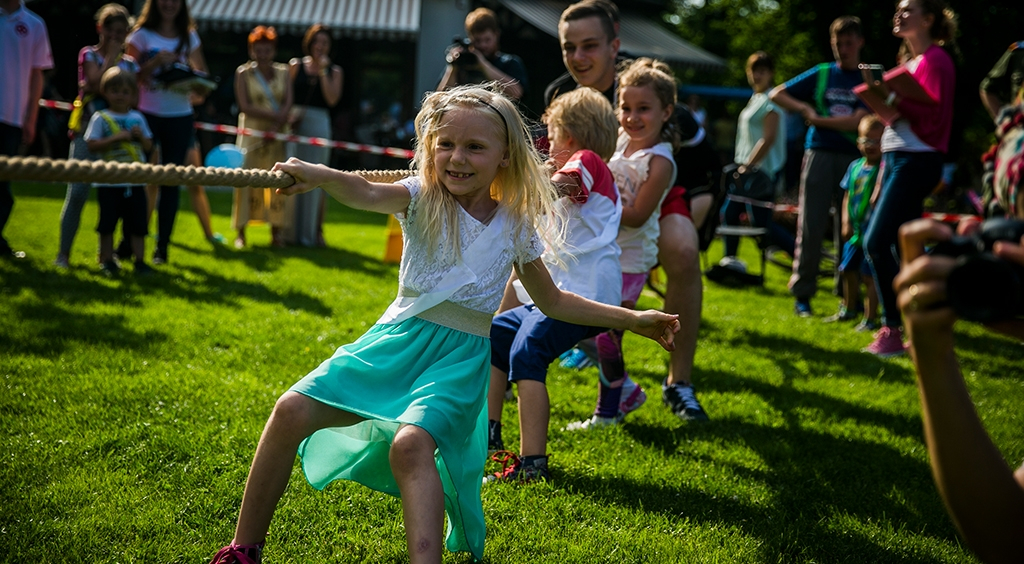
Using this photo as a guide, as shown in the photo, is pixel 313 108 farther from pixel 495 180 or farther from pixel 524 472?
pixel 495 180

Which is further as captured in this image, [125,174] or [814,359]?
[814,359]

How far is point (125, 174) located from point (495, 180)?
4.02 feet

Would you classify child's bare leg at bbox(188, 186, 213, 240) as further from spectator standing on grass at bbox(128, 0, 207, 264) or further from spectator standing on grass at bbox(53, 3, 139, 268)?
spectator standing on grass at bbox(53, 3, 139, 268)

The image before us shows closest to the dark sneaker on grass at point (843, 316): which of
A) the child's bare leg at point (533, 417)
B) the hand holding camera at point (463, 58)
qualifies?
the hand holding camera at point (463, 58)

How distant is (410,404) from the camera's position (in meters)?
2.51

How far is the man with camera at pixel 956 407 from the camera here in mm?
1542

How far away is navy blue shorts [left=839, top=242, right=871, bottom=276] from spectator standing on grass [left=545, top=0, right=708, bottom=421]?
3212 millimetres

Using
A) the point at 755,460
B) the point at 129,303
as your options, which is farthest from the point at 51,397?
the point at 755,460

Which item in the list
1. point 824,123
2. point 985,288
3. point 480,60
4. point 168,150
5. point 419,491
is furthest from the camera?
point 168,150

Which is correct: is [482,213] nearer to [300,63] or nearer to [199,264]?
[199,264]

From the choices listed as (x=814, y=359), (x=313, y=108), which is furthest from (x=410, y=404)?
(x=313, y=108)

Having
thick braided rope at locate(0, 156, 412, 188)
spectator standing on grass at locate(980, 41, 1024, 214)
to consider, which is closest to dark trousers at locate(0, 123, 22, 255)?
thick braided rope at locate(0, 156, 412, 188)

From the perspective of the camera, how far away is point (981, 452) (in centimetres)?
162

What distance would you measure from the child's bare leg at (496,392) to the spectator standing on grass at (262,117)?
6232 millimetres
